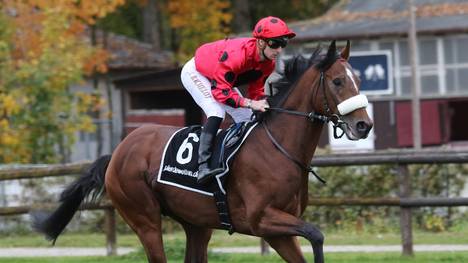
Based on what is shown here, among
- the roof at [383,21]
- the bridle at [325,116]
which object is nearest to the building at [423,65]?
the roof at [383,21]

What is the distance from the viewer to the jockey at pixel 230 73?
8.84 m

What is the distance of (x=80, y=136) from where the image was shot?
113ft

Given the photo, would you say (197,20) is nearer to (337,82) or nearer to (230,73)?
(230,73)

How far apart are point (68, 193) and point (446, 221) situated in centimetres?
628

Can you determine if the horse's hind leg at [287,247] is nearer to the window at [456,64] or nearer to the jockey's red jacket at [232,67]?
the jockey's red jacket at [232,67]

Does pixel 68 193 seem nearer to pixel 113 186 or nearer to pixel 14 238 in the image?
pixel 113 186

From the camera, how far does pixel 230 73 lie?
903 centimetres

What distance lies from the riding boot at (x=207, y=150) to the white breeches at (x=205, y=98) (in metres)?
0.08

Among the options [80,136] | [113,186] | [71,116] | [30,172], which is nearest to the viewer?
[113,186]

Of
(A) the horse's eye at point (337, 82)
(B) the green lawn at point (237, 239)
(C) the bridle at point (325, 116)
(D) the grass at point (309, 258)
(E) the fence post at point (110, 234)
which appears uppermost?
(A) the horse's eye at point (337, 82)

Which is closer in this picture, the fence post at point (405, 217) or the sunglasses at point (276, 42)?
the sunglasses at point (276, 42)

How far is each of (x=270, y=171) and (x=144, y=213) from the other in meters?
1.51

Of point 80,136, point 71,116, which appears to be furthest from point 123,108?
point 71,116

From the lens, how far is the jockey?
8.84 meters
